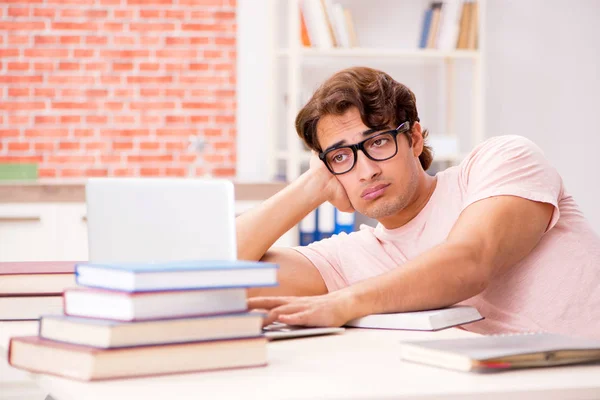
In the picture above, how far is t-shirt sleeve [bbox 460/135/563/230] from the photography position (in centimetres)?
157

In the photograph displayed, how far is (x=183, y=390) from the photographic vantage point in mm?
830

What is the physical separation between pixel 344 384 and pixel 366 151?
97 centimetres

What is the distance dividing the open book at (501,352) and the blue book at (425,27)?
10.5 feet

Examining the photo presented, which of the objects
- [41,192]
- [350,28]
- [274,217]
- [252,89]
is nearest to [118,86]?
[252,89]

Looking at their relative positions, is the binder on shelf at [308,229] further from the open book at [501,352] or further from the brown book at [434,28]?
the open book at [501,352]

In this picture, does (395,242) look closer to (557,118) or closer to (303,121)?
(303,121)

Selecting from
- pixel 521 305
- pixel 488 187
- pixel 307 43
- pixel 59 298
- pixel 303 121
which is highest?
pixel 307 43

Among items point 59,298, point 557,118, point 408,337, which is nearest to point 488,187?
point 408,337

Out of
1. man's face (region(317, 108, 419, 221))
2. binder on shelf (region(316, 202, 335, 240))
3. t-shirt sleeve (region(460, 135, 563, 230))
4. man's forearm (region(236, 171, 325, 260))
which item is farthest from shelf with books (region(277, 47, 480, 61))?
t-shirt sleeve (region(460, 135, 563, 230))

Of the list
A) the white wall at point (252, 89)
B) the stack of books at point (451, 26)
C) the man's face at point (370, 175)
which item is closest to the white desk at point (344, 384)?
the man's face at point (370, 175)

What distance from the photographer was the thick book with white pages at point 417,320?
1.30m

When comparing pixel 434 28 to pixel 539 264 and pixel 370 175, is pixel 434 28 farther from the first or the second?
pixel 539 264

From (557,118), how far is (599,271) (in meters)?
2.99

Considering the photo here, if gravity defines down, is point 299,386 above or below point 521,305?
above
